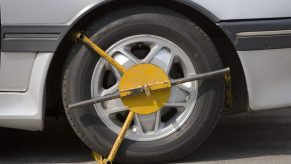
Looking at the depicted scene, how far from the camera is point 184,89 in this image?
3.99 meters

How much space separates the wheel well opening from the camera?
3916 mm

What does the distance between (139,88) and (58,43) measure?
530 millimetres

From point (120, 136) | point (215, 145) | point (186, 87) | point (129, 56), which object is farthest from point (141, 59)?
point (215, 145)

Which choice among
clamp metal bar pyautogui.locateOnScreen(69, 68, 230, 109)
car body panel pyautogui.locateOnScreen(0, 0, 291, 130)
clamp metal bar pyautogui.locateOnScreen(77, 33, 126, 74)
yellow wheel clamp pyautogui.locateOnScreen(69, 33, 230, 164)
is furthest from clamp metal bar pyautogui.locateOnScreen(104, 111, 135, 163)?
car body panel pyautogui.locateOnScreen(0, 0, 291, 130)

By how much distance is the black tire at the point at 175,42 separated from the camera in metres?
3.89

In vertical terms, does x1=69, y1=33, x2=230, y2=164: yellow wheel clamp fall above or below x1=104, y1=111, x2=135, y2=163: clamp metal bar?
above

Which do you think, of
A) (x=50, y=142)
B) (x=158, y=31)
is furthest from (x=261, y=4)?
(x=50, y=142)

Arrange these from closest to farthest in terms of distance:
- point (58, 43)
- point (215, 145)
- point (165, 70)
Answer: point (58, 43) → point (165, 70) → point (215, 145)

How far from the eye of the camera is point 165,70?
12.8 feet

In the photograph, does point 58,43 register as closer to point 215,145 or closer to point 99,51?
point 99,51

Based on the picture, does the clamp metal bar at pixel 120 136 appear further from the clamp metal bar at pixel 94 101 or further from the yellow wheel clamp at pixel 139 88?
the clamp metal bar at pixel 94 101

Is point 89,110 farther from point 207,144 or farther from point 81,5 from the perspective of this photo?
point 207,144

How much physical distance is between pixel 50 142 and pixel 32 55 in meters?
1.17

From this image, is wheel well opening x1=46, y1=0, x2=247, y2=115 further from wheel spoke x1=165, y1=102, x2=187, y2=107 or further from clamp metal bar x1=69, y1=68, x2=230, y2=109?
wheel spoke x1=165, y1=102, x2=187, y2=107
